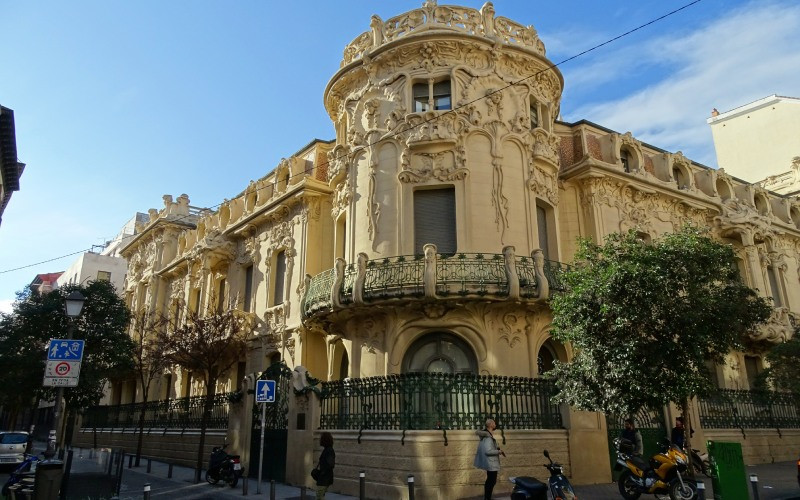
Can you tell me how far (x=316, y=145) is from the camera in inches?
944

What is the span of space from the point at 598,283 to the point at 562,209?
9.14 meters

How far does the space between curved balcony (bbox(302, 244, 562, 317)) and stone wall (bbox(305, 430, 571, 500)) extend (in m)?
3.75

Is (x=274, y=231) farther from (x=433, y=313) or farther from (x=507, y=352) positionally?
(x=507, y=352)

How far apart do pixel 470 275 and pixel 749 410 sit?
41.0 ft

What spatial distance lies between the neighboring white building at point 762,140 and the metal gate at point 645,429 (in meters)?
22.4

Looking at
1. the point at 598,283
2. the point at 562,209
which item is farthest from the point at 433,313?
the point at 562,209

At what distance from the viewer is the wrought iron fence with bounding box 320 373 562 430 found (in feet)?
42.7

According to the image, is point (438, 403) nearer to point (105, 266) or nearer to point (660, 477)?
point (660, 477)

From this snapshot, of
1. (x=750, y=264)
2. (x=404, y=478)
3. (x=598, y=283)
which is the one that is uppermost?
(x=750, y=264)

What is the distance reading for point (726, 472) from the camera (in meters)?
10.8

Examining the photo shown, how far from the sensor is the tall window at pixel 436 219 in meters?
17.7

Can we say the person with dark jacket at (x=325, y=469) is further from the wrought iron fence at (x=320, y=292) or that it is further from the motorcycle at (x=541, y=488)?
the wrought iron fence at (x=320, y=292)

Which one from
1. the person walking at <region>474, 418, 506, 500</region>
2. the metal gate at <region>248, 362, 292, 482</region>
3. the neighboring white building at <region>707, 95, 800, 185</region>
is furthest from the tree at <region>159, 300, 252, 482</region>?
the neighboring white building at <region>707, 95, 800, 185</region>

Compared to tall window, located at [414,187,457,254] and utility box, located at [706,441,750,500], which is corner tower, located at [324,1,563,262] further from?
utility box, located at [706,441,750,500]
